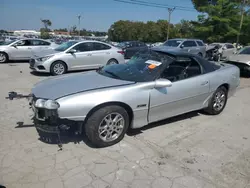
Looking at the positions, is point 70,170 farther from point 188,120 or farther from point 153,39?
point 153,39

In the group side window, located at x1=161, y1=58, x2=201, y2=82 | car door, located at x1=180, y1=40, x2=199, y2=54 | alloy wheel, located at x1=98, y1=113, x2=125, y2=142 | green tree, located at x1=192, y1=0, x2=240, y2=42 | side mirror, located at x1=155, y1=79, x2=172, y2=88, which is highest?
green tree, located at x1=192, y1=0, x2=240, y2=42

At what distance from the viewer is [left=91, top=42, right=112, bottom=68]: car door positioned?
9.03m

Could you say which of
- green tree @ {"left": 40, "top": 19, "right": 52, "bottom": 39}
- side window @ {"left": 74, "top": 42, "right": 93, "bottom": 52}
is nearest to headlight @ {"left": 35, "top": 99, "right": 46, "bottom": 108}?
side window @ {"left": 74, "top": 42, "right": 93, "bottom": 52}

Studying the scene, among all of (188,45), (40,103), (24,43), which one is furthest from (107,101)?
(188,45)

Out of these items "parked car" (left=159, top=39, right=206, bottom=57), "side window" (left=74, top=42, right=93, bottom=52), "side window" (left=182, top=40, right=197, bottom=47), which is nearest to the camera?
"side window" (left=74, top=42, right=93, bottom=52)

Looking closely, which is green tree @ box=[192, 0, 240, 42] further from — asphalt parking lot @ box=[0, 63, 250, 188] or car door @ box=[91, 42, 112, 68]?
asphalt parking lot @ box=[0, 63, 250, 188]

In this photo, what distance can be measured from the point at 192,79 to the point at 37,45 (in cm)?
1092

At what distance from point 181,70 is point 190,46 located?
444 inches

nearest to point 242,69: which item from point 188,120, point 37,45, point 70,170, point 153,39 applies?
point 188,120

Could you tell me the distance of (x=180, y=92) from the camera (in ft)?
12.1

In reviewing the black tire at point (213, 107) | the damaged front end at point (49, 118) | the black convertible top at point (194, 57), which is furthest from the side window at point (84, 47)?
the damaged front end at point (49, 118)

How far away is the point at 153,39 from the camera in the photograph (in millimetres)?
58406

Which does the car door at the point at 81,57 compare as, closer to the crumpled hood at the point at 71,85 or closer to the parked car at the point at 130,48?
the crumpled hood at the point at 71,85

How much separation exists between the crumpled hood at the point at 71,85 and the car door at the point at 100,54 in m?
5.44
